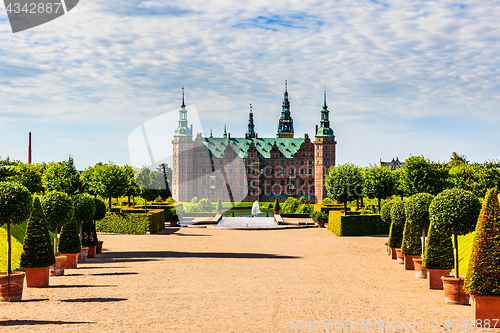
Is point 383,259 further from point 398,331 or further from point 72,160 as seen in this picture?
point 72,160

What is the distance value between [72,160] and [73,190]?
303cm

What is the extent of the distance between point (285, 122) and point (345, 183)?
251ft

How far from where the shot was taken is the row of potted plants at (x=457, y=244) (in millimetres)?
10336

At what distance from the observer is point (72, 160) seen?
35.8m

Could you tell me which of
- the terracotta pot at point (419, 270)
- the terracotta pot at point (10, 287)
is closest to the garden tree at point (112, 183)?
the terracotta pot at point (10, 287)

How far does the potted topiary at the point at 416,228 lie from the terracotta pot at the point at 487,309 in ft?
20.0

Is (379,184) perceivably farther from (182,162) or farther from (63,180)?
(182,162)

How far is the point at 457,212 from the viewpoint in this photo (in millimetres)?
12336

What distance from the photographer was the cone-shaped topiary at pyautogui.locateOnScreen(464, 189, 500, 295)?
1030 centimetres

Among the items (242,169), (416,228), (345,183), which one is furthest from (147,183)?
(242,169)

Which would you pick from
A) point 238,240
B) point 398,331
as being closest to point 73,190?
point 238,240

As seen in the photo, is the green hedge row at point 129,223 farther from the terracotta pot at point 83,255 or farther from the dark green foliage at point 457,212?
the dark green foliage at point 457,212

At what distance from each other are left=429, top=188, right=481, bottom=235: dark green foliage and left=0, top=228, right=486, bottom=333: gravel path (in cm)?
214

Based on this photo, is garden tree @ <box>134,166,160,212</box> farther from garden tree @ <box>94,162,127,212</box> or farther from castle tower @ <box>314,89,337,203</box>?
castle tower @ <box>314,89,337,203</box>
